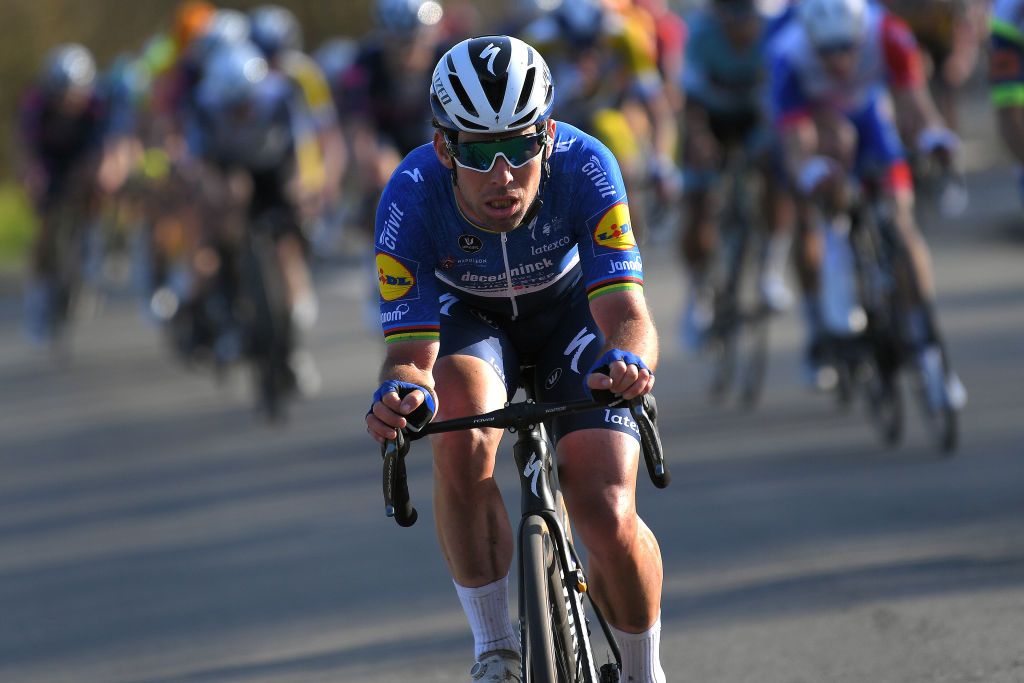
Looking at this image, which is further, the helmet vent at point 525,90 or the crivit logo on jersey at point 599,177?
the crivit logo on jersey at point 599,177

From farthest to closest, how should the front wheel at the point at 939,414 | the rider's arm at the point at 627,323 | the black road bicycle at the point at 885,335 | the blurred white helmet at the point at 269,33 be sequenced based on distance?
the blurred white helmet at the point at 269,33 → the black road bicycle at the point at 885,335 → the front wheel at the point at 939,414 → the rider's arm at the point at 627,323

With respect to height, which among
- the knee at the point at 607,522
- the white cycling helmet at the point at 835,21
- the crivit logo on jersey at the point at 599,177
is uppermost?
the white cycling helmet at the point at 835,21

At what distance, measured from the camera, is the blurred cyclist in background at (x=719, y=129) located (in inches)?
423

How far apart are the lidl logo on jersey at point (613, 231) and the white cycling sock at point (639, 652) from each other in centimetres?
98

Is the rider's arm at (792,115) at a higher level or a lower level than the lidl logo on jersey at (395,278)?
higher

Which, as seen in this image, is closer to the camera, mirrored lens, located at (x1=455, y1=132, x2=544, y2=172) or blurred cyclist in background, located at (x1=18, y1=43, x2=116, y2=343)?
mirrored lens, located at (x1=455, y1=132, x2=544, y2=172)

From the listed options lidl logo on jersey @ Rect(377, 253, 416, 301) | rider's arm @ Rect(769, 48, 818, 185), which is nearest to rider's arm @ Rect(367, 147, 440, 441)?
lidl logo on jersey @ Rect(377, 253, 416, 301)

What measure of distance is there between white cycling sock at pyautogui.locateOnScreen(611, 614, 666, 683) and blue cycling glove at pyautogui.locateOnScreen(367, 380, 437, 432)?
2.71 feet

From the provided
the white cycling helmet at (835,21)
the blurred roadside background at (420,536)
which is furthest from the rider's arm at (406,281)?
the white cycling helmet at (835,21)

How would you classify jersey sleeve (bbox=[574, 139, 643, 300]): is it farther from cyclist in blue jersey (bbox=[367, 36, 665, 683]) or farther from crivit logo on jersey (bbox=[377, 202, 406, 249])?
crivit logo on jersey (bbox=[377, 202, 406, 249])

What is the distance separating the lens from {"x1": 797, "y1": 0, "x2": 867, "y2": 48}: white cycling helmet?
890 centimetres

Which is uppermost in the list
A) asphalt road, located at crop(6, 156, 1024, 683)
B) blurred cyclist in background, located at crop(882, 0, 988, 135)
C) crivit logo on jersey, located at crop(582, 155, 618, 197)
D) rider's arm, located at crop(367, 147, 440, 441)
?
blurred cyclist in background, located at crop(882, 0, 988, 135)

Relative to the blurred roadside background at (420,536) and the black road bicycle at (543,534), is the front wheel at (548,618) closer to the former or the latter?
the black road bicycle at (543,534)

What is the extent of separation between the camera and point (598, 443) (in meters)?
4.67
